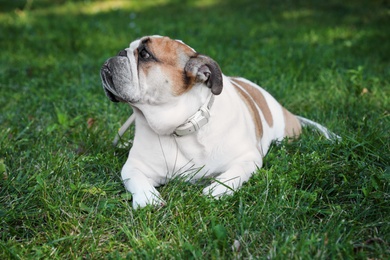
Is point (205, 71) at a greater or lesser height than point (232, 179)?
greater

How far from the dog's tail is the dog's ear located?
965 millimetres

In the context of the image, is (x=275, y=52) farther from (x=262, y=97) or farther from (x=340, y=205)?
(x=340, y=205)

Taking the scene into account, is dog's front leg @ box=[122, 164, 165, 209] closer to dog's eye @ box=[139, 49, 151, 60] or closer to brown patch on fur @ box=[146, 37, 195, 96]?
brown patch on fur @ box=[146, 37, 195, 96]

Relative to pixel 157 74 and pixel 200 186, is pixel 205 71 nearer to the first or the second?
pixel 157 74

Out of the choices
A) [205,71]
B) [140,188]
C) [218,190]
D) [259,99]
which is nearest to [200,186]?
[218,190]

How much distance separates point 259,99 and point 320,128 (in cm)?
50

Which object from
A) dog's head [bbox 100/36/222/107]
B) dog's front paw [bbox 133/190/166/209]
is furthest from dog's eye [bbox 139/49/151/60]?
dog's front paw [bbox 133/190/166/209]

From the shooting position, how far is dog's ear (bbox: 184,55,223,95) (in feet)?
10.3

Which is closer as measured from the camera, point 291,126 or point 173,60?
point 173,60

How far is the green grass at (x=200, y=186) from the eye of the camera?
2.61m

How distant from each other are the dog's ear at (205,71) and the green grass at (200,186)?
59 cm

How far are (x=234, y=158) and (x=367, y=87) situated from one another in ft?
7.49

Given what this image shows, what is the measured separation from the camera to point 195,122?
3.21m

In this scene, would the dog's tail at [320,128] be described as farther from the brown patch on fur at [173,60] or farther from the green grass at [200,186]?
the brown patch on fur at [173,60]
